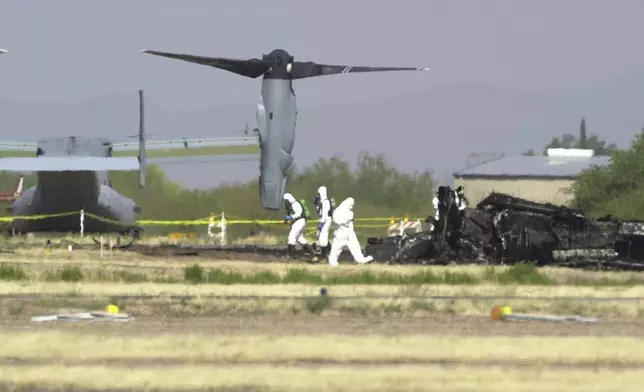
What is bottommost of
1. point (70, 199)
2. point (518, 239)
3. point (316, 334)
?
point (316, 334)

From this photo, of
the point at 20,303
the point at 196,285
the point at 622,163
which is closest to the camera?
the point at 20,303

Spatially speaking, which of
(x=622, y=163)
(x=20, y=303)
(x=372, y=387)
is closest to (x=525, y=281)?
(x=20, y=303)

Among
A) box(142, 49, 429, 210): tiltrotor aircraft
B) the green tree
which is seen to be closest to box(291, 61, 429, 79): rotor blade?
box(142, 49, 429, 210): tiltrotor aircraft

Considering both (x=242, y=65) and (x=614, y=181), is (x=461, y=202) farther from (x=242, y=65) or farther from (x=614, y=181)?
(x=614, y=181)

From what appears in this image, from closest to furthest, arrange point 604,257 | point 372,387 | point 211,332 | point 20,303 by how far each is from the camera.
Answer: point 372,387, point 211,332, point 20,303, point 604,257

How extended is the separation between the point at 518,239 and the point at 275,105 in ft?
34.4

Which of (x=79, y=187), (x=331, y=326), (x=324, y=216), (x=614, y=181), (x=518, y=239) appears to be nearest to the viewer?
(x=331, y=326)

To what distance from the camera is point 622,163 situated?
58.5 metres

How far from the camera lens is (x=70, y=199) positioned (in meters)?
46.7

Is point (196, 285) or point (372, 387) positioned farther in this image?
point (196, 285)

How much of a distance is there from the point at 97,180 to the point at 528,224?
19.3 meters

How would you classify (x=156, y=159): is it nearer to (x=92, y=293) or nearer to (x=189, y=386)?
(x=92, y=293)

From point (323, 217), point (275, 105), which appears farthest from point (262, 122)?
point (323, 217)

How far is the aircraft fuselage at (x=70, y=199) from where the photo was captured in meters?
46.2
